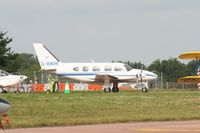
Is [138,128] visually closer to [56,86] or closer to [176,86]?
[56,86]

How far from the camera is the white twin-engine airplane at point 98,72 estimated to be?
55.2 m

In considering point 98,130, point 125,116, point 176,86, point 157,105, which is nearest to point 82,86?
point 176,86

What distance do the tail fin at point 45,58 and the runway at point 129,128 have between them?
38.6 metres

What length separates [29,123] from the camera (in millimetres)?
18594

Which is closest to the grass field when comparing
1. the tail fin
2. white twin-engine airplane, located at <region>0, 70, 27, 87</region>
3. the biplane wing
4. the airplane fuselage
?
the biplane wing

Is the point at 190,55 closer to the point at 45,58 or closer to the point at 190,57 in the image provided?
the point at 190,57

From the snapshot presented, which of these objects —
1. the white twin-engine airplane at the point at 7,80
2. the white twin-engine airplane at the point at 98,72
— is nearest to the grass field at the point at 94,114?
the white twin-engine airplane at the point at 7,80

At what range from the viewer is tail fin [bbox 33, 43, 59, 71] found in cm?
5710

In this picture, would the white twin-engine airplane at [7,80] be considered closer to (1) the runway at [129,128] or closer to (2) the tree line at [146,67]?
(2) the tree line at [146,67]

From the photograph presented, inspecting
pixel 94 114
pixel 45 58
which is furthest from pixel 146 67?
pixel 94 114

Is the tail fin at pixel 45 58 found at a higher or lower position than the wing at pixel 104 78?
higher

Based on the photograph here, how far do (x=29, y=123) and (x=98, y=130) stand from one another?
2757 mm

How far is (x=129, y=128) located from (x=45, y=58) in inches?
1603

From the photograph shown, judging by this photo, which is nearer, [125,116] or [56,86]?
[125,116]
